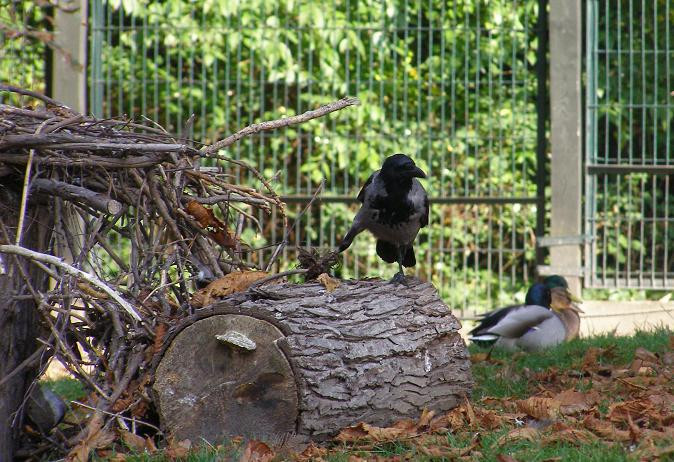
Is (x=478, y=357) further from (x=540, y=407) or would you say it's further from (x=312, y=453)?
(x=312, y=453)

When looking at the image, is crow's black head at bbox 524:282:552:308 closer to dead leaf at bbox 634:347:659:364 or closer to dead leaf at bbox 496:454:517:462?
dead leaf at bbox 634:347:659:364

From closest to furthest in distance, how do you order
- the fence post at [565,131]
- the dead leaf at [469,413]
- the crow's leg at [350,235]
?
the dead leaf at [469,413] → the crow's leg at [350,235] → the fence post at [565,131]

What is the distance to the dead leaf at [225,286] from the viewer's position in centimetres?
537

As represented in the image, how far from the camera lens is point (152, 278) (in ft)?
18.4

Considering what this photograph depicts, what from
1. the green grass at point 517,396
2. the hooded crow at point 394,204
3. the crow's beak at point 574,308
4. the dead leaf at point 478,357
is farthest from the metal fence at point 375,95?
the hooded crow at point 394,204

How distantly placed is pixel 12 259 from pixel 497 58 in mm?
6213

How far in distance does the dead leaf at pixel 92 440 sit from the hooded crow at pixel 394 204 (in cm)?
233

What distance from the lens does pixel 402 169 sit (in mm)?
6691

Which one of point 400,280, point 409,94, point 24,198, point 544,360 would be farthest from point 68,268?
point 409,94

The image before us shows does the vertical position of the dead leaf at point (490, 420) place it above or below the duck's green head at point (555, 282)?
below

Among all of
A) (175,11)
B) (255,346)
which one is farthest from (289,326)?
(175,11)

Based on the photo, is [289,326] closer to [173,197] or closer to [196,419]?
[196,419]

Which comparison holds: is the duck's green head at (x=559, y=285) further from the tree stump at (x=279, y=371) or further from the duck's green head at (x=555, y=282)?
the tree stump at (x=279, y=371)

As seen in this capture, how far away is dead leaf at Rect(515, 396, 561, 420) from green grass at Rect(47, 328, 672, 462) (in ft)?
0.79
